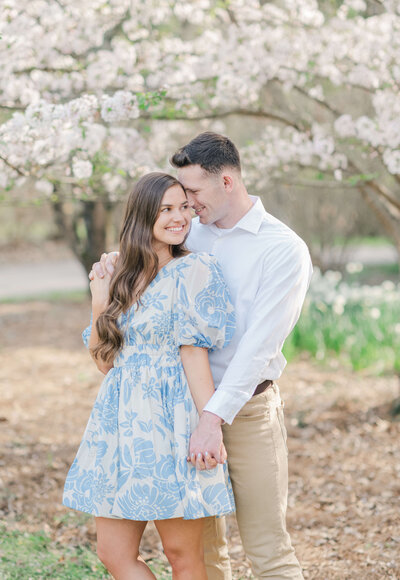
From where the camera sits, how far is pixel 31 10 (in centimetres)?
467

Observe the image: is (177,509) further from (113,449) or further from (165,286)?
(165,286)

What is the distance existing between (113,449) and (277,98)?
11.4 ft

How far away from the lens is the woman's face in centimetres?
233

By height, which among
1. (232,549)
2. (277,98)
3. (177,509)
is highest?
(277,98)

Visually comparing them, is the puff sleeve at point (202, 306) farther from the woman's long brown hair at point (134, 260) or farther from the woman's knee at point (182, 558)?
the woman's knee at point (182, 558)

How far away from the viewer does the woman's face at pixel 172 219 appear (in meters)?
2.33

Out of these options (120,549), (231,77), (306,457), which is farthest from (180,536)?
(231,77)

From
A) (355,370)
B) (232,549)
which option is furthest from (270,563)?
(355,370)

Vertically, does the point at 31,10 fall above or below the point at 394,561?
above

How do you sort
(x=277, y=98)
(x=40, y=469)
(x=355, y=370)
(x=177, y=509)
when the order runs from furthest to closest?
(x=355, y=370), (x=277, y=98), (x=40, y=469), (x=177, y=509)

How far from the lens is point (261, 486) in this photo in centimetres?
240

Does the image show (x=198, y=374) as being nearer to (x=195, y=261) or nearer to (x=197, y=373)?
(x=197, y=373)

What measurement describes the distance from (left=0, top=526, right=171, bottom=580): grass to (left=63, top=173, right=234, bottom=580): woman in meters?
0.87

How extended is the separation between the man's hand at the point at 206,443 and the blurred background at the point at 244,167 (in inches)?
47.1
